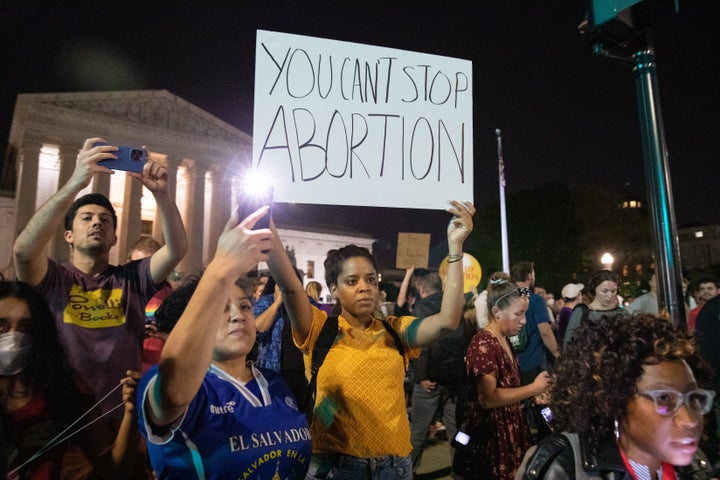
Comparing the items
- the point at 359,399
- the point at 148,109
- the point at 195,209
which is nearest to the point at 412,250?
the point at 359,399

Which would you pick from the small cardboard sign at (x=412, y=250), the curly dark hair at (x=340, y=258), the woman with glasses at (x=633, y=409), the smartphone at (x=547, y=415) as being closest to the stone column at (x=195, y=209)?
the small cardboard sign at (x=412, y=250)

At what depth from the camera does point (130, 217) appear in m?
Answer: 40.1

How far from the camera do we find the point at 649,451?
66.5 inches

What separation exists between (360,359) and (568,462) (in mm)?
1175

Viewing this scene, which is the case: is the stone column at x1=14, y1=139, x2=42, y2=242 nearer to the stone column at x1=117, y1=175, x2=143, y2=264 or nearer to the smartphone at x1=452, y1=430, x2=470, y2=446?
the stone column at x1=117, y1=175, x2=143, y2=264

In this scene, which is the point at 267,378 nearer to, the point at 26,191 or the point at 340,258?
the point at 340,258

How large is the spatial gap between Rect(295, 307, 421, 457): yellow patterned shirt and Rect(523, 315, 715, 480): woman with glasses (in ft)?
3.03

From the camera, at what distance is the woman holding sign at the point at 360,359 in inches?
98.2

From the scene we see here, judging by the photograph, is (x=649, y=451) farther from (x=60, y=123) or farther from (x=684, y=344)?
(x=60, y=123)

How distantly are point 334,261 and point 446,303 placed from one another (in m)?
0.69

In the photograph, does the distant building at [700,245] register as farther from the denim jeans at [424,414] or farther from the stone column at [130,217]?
the denim jeans at [424,414]

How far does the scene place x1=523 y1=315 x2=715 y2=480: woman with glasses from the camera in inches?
65.1

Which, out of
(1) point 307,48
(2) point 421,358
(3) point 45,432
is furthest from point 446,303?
(2) point 421,358

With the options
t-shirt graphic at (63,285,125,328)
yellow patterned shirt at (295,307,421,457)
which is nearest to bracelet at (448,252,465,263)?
yellow patterned shirt at (295,307,421,457)
